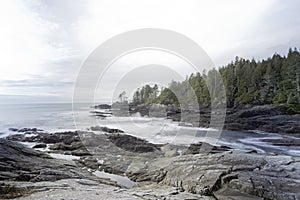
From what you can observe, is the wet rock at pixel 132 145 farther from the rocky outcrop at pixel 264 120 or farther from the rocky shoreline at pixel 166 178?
the rocky outcrop at pixel 264 120

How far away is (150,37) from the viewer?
69.3 ft

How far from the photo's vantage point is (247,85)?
77.8 m

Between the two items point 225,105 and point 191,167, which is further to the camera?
point 225,105

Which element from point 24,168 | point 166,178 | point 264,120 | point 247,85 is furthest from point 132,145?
point 247,85

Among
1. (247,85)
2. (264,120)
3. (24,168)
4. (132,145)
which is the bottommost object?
(24,168)

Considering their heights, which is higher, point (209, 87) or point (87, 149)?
point (209, 87)

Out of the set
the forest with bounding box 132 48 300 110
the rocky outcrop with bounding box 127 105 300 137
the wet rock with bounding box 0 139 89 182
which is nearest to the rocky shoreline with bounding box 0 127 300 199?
the wet rock with bounding box 0 139 89 182

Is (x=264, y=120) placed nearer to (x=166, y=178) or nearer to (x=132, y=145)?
(x=132, y=145)

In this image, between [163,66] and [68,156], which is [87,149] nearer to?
[68,156]

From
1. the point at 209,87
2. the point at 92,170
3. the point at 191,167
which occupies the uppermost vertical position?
the point at 209,87

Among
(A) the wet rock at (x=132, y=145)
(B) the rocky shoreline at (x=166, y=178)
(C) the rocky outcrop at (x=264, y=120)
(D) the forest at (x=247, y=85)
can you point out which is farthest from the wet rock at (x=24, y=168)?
(D) the forest at (x=247, y=85)

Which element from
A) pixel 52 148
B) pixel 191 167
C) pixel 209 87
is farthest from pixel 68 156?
pixel 209 87

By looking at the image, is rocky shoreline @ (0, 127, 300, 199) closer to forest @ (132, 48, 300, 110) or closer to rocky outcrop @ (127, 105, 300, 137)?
rocky outcrop @ (127, 105, 300, 137)

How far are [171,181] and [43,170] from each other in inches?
Result: 267
